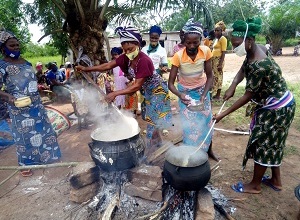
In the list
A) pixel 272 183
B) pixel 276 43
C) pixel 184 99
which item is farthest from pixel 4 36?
pixel 276 43

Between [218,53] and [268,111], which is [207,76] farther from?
[218,53]

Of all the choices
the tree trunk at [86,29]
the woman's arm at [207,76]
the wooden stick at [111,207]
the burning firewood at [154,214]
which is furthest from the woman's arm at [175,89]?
the tree trunk at [86,29]

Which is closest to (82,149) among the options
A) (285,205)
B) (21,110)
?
(21,110)

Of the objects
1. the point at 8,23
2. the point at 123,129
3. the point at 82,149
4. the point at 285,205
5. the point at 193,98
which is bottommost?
the point at 82,149

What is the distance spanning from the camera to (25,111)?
335cm

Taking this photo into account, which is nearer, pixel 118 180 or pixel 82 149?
pixel 118 180

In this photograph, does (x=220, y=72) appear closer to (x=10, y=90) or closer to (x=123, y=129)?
(x=123, y=129)

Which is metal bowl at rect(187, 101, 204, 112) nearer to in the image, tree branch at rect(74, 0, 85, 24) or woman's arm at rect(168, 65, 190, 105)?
woman's arm at rect(168, 65, 190, 105)

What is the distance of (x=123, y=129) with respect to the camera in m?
3.34

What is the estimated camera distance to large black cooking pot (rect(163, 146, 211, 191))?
7.55ft

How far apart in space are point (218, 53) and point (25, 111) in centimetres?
493

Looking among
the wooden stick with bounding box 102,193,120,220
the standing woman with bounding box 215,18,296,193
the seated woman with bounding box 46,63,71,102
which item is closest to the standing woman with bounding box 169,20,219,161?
the standing woman with bounding box 215,18,296,193

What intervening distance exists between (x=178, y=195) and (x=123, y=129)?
122 cm

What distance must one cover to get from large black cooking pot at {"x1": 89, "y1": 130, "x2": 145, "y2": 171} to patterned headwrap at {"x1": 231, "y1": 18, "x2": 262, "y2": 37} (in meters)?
1.57
